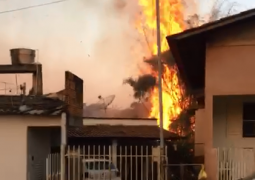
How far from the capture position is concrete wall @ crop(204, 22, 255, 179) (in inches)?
547

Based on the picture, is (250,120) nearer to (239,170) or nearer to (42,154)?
(239,170)

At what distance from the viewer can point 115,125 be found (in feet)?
90.8

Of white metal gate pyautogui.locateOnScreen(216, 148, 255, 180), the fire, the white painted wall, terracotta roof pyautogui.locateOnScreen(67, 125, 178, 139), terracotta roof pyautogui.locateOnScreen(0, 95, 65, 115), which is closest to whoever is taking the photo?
white metal gate pyautogui.locateOnScreen(216, 148, 255, 180)

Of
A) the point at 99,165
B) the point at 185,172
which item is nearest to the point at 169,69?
the point at 185,172

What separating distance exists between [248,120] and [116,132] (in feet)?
34.1

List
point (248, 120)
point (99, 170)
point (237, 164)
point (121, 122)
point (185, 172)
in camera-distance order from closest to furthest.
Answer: point (237, 164) < point (99, 170) < point (248, 120) < point (185, 172) < point (121, 122)

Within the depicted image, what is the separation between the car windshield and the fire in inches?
630

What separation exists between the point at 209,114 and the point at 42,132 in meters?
5.10

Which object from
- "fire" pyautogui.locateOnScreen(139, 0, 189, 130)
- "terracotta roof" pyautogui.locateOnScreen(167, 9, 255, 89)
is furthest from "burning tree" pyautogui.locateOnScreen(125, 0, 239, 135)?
"terracotta roof" pyautogui.locateOnScreen(167, 9, 255, 89)

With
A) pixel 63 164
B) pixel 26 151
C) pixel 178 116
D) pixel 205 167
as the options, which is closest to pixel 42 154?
pixel 26 151

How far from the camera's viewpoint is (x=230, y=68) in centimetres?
1395

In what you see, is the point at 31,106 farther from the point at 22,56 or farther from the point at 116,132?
the point at 116,132

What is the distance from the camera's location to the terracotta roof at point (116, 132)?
23703mm

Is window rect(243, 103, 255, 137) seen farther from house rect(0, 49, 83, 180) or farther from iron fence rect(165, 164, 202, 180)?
house rect(0, 49, 83, 180)
